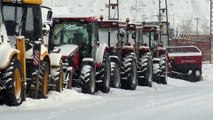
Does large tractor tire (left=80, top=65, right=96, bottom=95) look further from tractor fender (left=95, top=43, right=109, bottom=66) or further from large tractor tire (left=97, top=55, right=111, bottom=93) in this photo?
large tractor tire (left=97, top=55, right=111, bottom=93)

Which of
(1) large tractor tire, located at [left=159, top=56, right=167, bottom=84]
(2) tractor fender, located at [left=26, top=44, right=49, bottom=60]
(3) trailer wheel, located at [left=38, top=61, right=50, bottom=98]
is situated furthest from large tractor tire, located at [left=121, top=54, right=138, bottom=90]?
(2) tractor fender, located at [left=26, top=44, right=49, bottom=60]

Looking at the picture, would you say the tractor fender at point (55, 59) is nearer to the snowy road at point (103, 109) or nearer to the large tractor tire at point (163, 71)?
the snowy road at point (103, 109)

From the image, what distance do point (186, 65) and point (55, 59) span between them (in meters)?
16.5

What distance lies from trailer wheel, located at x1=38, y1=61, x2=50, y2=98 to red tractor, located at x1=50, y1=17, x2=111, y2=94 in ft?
7.75

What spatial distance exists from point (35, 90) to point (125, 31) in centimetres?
944

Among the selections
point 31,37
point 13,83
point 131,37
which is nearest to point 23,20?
point 31,37

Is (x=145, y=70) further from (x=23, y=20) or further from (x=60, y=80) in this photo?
(x=23, y=20)

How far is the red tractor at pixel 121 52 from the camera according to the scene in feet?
78.0

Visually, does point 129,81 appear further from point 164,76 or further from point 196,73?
point 196,73

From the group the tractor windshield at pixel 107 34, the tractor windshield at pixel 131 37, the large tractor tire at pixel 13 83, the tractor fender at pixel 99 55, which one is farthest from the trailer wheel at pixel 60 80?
the tractor windshield at pixel 131 37

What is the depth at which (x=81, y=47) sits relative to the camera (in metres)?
19.9

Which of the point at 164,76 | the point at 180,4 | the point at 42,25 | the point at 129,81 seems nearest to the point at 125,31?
the point at 129,81

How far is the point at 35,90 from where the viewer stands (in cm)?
1588

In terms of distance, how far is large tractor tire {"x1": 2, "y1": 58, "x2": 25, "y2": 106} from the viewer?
1399 centimetres
